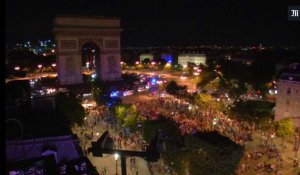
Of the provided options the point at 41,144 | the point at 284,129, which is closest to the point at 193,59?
the point at 284,129

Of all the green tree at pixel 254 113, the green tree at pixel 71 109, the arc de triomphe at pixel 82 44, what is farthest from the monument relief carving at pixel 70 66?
the green tree at pixel 254 113

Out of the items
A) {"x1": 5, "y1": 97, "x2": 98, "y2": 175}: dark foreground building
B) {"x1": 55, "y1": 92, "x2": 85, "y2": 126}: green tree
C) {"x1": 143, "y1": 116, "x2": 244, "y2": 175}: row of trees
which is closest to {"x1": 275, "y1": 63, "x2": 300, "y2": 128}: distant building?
{"x1": 143, "y1": 116, "x2": 244, "y2": 175}: row of trees

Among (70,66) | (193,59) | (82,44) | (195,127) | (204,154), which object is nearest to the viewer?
(204,154)

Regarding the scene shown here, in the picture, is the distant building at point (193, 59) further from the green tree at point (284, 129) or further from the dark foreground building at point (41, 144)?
the dark foreground building at point (41, 144)

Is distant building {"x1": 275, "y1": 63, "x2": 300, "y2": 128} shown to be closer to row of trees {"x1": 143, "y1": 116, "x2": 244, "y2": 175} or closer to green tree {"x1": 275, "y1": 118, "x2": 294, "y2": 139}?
green tree {"x1": 275, "y1": 118, "x2": 294, "y2": 139}

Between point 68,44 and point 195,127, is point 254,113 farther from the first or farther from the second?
point 68,44

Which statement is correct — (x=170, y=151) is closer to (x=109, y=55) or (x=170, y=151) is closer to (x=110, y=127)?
(x=110, y=127)
